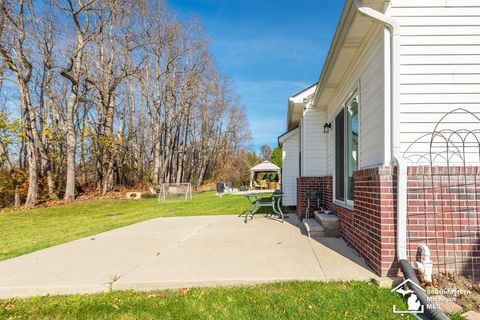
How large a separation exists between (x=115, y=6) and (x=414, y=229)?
17737 millimetres

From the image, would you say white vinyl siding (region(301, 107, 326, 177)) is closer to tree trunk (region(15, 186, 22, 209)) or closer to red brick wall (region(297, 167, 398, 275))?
red brick wall (region(297, 167, 398, 275))

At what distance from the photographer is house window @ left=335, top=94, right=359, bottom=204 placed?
4855mm

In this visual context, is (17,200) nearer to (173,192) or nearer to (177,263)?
(173,192)

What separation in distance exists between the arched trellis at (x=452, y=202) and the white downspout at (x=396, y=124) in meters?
0.13

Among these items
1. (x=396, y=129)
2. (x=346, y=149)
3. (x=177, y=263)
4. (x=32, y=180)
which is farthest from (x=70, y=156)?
(x=396, y=129)

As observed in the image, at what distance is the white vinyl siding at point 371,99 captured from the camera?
3381 millimetres

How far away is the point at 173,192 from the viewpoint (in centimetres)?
1653

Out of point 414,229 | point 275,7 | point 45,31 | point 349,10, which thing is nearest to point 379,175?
point 414,229

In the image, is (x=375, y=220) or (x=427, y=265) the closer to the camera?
(x=427, y=265)

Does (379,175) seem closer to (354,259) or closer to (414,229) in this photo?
(414,229)

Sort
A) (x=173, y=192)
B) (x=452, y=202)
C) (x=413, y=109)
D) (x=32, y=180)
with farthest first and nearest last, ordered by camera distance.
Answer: (x=173, y=192) → (x=32, y=180) → (x=413, y=109) → (x=452, y=202)

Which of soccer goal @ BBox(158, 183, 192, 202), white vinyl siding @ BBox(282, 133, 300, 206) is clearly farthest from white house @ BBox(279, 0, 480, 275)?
soccer goal @ BBox(158, 183, 192, 202)

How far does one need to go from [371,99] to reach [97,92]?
19315 millimetres

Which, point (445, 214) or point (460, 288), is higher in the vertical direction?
point (445, 214)
